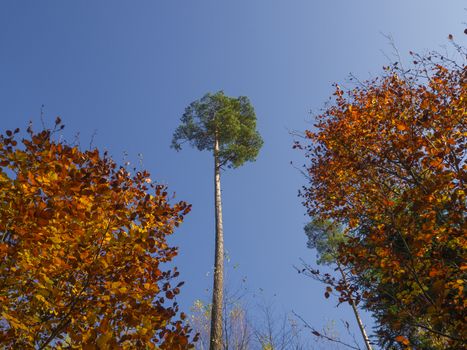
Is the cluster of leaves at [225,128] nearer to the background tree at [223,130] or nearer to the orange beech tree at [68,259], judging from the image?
the background tree at [223,130]

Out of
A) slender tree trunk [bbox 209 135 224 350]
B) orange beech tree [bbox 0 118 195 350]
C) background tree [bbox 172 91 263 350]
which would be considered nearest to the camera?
orange beech tree [bbox 0 118 195 350]

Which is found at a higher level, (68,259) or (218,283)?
(218,283)

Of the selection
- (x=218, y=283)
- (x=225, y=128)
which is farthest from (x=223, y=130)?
(x=218, y=283)

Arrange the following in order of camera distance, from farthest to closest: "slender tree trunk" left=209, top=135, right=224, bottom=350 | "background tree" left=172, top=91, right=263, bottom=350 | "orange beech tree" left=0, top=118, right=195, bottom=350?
"background tree" left=172, top=91, right=263, bottom=350, "slender tree trunk" left=209, top=135, right=224, bottom=350, "orange beech tree" left=0, top=118, right=195, bottom=350

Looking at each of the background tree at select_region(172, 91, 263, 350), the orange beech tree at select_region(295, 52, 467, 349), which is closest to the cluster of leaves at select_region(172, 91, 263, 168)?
the background tree at select_region(172, 91, 263, 350)

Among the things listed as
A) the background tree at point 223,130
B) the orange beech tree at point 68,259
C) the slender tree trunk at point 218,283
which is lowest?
the orange beech tree at point 68,259

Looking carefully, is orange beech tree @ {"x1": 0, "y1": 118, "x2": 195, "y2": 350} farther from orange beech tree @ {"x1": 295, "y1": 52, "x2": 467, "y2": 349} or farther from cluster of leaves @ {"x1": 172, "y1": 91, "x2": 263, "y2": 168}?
cluster of leaves @ {"x1": 172, "y1": 91, "x2": 263, "y2": 168}

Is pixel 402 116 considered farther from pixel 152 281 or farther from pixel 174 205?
pixel 152 281

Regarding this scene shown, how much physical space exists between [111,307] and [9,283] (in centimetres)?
98

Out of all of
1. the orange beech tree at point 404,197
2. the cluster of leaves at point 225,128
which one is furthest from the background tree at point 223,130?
the orange beech tree at point 404,197

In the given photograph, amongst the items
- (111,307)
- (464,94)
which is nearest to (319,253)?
(464,94)

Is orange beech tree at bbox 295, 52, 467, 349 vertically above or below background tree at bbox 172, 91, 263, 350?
below

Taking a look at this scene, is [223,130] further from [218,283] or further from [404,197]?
[404,197]

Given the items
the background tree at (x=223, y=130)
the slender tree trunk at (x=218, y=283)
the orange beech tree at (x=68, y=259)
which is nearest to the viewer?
the orange beech tree at (x=68, y=259)
